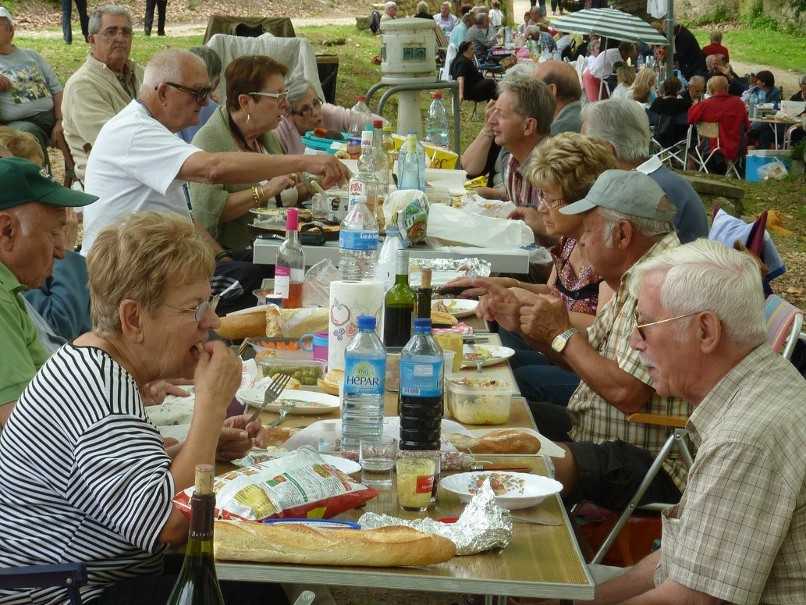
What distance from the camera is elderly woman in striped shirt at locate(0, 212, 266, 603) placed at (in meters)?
2.07

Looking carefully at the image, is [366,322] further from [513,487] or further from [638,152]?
[638,152]

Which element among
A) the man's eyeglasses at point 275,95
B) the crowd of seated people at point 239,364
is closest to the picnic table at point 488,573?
the crowd of seated people at point 239,364

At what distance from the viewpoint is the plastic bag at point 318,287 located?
3826 mm

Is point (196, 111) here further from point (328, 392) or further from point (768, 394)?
point (768, 394)

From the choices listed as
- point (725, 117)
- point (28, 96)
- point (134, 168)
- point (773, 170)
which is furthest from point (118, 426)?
point (773, 170)

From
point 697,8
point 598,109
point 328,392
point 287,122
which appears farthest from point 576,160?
point 697,8

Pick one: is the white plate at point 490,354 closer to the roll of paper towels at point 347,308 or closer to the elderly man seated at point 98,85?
the roll of paper towels at point 347,308

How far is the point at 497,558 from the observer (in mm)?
2008

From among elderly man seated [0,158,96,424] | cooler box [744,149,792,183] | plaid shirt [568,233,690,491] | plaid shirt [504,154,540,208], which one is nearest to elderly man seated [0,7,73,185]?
plaid shirt [504,154,540,208]

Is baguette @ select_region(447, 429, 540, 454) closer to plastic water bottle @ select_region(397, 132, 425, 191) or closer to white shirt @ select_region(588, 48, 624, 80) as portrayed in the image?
plastic water bottle @ select_region(397, 132, 425, 191)

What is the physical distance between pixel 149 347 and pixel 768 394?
1.23 metres

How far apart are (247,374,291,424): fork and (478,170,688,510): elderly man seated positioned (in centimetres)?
76

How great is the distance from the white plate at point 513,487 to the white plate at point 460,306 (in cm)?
159

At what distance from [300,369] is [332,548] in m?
1.19
